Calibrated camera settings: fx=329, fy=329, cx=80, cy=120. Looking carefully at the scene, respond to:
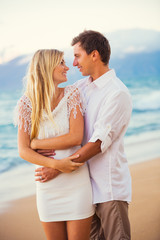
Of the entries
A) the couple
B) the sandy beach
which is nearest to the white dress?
the couple

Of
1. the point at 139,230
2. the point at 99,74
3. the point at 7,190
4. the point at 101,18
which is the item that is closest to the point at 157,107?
the point at 101,18

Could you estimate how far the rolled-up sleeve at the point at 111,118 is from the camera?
179cm

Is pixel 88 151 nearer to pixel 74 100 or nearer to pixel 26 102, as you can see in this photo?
pixel 74 100

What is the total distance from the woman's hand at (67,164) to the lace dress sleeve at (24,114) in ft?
0.80

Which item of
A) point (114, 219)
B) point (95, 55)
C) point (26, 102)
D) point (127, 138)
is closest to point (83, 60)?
point (95, 55)

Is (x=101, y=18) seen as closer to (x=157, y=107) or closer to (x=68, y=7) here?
(x=68, y=7)

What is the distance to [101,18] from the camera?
10438 millimetres

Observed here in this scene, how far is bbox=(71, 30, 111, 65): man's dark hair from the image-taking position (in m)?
2.00

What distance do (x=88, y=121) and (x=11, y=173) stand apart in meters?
5.01

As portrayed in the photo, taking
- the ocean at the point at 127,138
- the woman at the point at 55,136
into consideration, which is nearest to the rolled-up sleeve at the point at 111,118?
the woman at the point at 55,136

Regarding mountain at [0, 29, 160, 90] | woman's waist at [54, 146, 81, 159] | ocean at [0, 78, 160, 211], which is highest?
woman's waist at [54, 146, 81, 159]

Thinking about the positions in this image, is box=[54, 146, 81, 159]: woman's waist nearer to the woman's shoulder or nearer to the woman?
the woman

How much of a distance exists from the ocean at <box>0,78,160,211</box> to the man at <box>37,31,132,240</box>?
256 cm

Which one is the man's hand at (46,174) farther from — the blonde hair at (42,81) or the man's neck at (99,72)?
the man's neck at (99,72)
